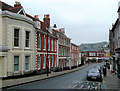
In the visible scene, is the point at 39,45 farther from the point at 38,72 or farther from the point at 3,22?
the point at 3,22

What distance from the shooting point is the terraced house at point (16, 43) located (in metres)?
19.1

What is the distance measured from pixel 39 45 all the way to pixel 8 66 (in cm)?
943

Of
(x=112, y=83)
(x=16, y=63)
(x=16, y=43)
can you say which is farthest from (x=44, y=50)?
(x=112, y=83)

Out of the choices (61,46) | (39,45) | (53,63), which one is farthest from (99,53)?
(39,45)

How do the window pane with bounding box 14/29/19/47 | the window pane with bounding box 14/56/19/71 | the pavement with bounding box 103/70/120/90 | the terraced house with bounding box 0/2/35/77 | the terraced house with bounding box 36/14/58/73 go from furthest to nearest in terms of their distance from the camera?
the terraced house with bounding box 36/14/58/73
the window pane with bounding box 14/29/19/47
the window pane with bounding box 14/56/19/71
the terraced house with bounding box 0/2/35/77
the pavement with bounding box 103/70/120/90

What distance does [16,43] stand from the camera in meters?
21.2

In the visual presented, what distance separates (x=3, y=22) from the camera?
1938 cm

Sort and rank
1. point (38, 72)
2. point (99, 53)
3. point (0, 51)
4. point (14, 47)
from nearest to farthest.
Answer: point (0, 51) → point (14, 47) → point (38, 72) → point (99, 53)

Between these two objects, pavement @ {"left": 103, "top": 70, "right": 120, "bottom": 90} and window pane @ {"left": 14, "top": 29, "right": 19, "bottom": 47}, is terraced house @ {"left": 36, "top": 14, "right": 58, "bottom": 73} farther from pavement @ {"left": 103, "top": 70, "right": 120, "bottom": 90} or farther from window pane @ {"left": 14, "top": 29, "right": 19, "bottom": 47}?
pavement @ {"left": 103, "top": 70, "right": 120, "bottom": 90}

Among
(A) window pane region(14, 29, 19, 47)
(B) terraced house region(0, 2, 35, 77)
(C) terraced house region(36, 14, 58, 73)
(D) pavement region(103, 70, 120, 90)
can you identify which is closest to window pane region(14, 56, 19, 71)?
(B) terraced house region(0, 2, 35, 77)

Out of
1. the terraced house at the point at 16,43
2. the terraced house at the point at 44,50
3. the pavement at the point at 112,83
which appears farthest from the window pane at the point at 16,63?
the pavement at the point at 112,83

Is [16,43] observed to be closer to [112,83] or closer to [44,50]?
[44,50]

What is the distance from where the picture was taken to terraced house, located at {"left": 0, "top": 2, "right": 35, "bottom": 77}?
1910 cm

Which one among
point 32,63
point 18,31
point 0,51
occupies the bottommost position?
point 32,63
